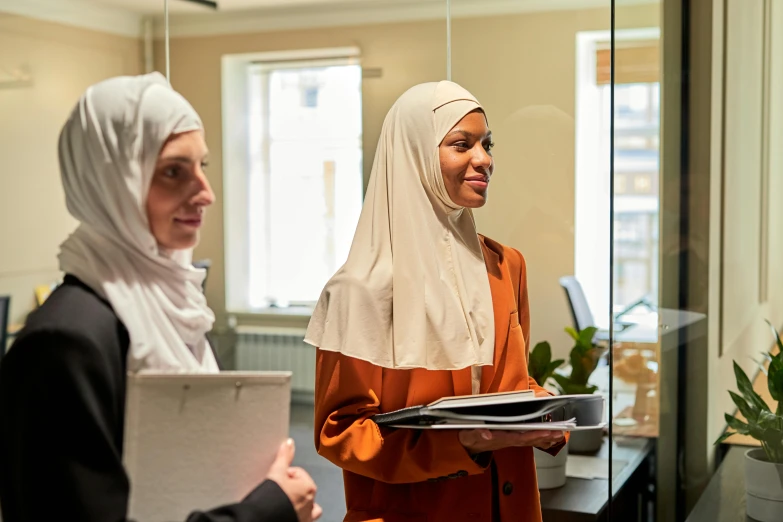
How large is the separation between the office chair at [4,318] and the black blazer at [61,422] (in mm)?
407

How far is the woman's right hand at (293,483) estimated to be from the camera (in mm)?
1140

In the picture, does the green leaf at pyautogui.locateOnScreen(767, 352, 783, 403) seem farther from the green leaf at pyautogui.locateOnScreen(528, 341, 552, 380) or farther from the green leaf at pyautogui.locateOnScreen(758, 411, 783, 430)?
the green leaf at pyautogui.locateOnScreen(528, 341, 552, 380)

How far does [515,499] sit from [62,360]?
96cm

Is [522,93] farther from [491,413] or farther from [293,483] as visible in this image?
[293,483]

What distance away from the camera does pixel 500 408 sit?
145 centimetres

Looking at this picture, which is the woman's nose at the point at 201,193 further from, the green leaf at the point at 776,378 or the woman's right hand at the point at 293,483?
the green leaf at the point at 776,378

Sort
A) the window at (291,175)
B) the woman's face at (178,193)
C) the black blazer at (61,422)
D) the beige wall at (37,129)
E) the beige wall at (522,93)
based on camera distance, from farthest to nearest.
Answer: the beige wall at (522,93) → the window at (291,175) → the beige wall at (37,129) → the woman's face at (178,193) → the black blazer at (61,422)

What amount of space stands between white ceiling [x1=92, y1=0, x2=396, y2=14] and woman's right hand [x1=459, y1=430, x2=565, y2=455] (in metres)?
1.00

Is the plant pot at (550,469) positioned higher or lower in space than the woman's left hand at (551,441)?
lower

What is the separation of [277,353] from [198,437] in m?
1.18

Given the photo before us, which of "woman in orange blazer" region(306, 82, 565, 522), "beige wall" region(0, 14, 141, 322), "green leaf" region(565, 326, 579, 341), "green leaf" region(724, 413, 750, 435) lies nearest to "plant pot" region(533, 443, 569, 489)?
"green leaf" region(565, 326, 579, 341)

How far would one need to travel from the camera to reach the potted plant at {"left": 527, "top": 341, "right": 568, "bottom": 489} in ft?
7.91

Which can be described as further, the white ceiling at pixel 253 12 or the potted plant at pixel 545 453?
the potted plant at pixel 545 453

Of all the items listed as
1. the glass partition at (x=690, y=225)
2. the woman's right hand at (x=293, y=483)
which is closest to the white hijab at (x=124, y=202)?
the woman's right hand at (x=293, y=483)
